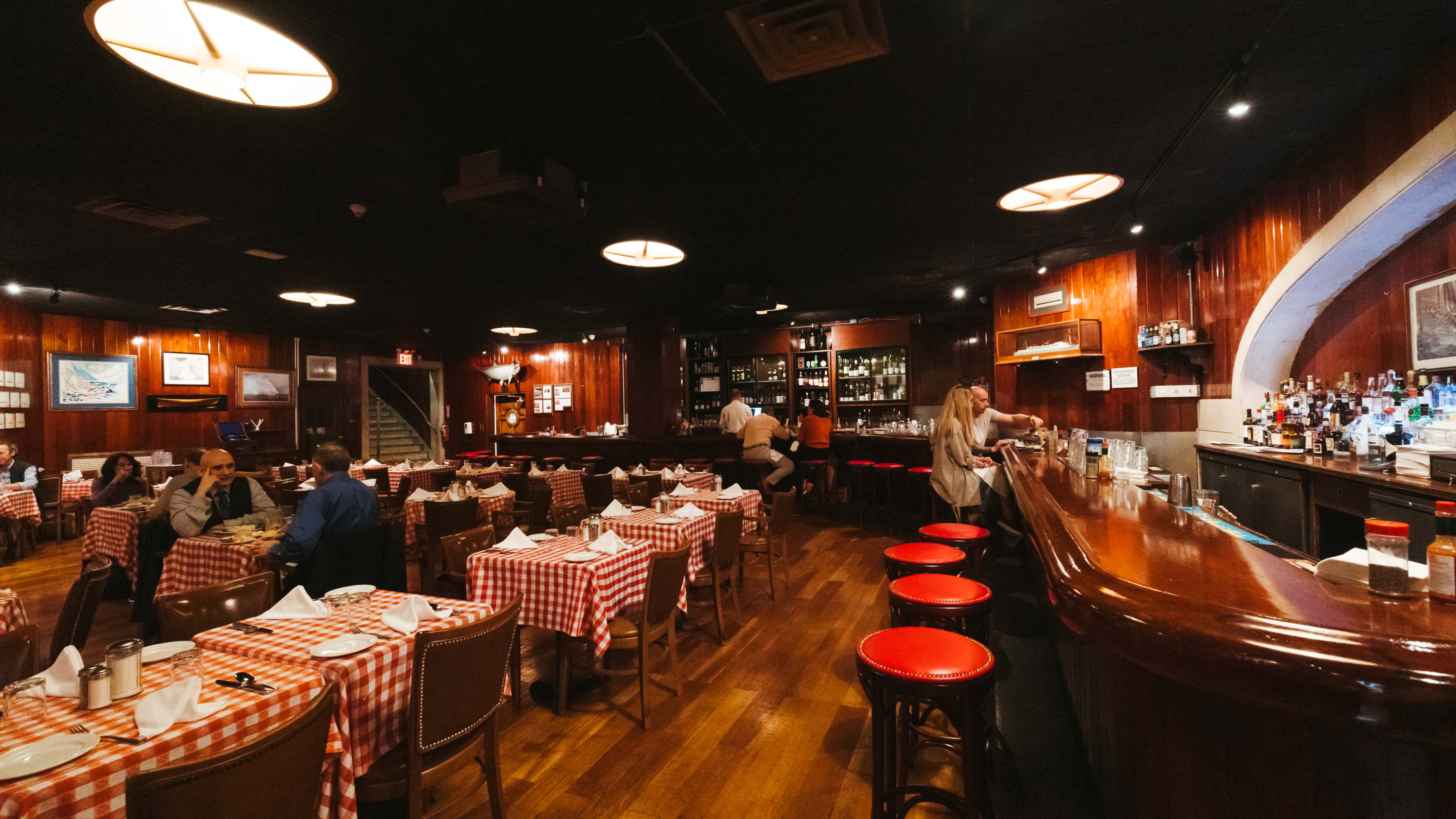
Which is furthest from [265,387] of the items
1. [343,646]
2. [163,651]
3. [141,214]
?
[343,646]

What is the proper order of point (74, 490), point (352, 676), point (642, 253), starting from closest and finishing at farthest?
point (352, 676) → point (642, 253) → point (74, 490)

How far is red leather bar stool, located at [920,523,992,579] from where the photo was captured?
3424mm

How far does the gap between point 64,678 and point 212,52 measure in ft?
8.93

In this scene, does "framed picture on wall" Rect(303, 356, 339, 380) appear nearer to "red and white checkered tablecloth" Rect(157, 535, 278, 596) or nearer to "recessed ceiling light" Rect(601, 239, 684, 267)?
"recessed ceiling light" Rect(601, 239, 684, 267)

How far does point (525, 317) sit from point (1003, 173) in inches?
330

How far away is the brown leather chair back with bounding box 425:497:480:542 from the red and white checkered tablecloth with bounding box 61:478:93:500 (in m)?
6.93

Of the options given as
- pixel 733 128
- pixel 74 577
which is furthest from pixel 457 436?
pixel 733 128

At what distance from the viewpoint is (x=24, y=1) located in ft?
8.14

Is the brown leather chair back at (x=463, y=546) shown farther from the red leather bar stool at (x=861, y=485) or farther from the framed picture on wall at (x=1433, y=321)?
the framed picture on wall at (x=1433, y=321)

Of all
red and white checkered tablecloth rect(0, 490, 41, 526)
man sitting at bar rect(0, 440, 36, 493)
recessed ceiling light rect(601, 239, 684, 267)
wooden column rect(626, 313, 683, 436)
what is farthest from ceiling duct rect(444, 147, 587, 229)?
man sitting at bar rect(0, 440, 36, 493)

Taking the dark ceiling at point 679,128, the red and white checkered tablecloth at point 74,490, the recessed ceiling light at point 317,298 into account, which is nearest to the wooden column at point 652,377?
the dark ceiling at point 679,128

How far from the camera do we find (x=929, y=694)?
1792mm

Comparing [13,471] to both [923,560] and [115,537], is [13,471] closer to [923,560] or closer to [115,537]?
[115,537]

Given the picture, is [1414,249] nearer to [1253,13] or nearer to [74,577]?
[1253,13]
